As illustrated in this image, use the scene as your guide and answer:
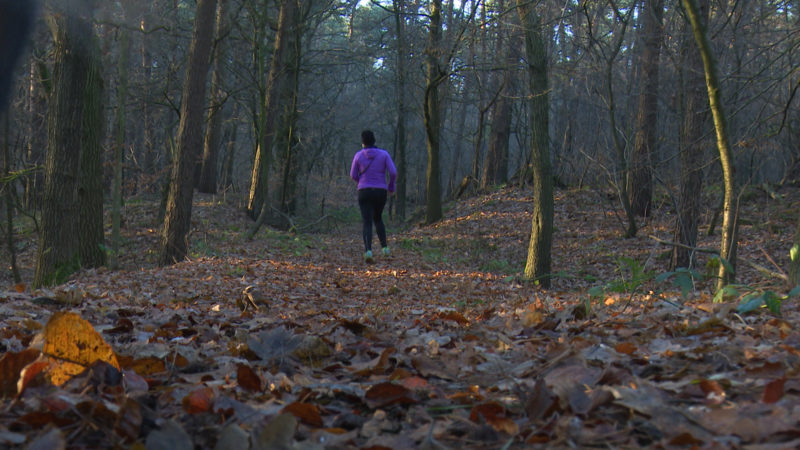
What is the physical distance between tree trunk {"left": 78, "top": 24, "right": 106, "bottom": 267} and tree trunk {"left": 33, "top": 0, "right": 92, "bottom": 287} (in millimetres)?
71

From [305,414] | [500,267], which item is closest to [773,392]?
[305,414]

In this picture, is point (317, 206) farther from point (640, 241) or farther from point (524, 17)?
point (524, 17)

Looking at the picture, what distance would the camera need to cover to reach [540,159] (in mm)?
8500

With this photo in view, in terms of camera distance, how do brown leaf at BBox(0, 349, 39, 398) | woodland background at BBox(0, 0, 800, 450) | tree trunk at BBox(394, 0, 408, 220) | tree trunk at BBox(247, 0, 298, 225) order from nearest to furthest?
woodland background at BBox(0, 0, 800, 450)
brown leaf at BBox(0, 349, 39, 398)
tree trunk at BBox(247, 0, 298, 225)
tree trunk at BBox(394, 0, 408, 220)

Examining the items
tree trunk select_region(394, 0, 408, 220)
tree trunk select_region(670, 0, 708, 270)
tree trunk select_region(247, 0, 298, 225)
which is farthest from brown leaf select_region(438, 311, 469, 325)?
tree trunk select_region(394, 0, 408, 220)

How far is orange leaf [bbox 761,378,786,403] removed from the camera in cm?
172

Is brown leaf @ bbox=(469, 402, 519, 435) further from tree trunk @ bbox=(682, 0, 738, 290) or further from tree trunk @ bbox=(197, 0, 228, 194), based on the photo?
tree trunk @ bbox=(197, 0, 228, 194)

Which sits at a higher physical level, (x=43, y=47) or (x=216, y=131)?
(x=43, y=47)

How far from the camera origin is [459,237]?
605 inches

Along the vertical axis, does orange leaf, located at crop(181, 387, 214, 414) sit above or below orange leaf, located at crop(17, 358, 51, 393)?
below

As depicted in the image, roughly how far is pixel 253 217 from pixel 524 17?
11.9 m

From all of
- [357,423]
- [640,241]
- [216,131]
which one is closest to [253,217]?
[216,131]

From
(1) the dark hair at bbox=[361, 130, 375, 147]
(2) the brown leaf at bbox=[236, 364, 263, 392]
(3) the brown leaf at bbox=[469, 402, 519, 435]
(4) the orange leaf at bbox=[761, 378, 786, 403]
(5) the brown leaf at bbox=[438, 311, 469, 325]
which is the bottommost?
(5) the brown leaf at bbox=[438, 311, 469, 325]

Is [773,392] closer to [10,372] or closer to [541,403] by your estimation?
[541,403]
